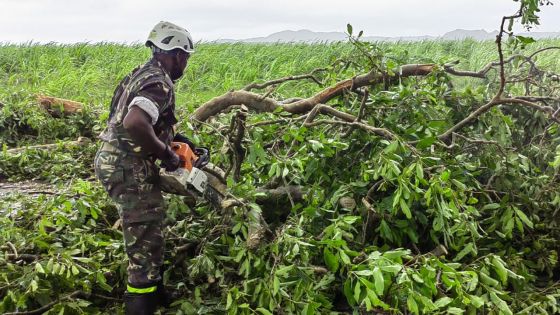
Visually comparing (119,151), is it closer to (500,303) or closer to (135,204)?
(135,204)

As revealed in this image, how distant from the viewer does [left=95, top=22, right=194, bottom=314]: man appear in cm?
271

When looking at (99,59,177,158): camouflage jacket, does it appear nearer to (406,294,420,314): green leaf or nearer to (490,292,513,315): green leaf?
(406,294,420,314): green leaf

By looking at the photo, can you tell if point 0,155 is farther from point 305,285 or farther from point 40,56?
point 40,56

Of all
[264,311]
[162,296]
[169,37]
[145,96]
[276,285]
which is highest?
[169,37]

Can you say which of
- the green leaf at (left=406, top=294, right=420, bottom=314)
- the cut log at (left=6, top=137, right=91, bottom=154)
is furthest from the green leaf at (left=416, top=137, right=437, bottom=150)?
the cut log at (left=6, top=137, right=91, bottom=154)

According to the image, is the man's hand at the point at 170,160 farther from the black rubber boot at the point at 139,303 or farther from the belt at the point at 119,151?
the black rubber boot at the point at 139,303

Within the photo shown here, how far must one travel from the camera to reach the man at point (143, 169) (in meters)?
2.71

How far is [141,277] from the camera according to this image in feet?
9.03

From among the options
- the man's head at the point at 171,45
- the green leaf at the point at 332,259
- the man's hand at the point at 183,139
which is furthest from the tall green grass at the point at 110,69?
the green leaf at the point at 332,259

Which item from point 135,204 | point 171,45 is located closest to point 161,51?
point 171,45

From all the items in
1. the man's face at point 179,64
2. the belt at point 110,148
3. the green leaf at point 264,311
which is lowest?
the green leaf at point 264,311

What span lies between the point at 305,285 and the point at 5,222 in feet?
6.18

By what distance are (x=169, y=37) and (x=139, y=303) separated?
130 cm

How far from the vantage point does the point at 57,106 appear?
21.4ft
